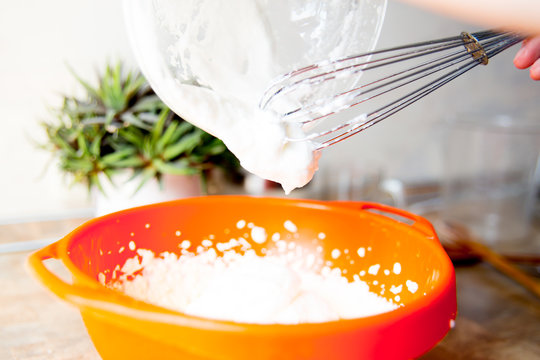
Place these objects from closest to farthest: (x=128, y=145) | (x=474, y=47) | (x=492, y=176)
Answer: (x=474, y=47) < (x=128, y=145) < (x=492, y=176)

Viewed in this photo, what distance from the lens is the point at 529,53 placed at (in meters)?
0.45

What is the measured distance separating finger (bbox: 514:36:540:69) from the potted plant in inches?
13.3

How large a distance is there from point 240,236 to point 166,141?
0.52 ft

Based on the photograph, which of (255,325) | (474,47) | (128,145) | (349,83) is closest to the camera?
(255,325)

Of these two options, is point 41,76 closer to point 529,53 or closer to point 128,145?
point 128,145

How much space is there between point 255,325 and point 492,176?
81cm

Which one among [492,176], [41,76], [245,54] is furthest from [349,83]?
[492,176]

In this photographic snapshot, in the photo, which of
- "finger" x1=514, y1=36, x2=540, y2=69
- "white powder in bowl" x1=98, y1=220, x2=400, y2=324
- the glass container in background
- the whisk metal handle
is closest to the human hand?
"finger" x1=514, y1=36, x2=540, y2=69

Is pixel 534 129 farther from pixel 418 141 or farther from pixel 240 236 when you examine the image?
pixel 240 236

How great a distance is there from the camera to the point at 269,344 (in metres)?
0.25

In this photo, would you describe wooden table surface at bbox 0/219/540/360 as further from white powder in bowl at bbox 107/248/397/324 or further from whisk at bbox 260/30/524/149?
whisk at bbox 260/30/524/149

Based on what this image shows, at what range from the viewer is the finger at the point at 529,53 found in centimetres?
45

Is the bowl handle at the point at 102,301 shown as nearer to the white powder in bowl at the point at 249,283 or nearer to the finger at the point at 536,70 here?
the white powder in bowl at the point at 249,283

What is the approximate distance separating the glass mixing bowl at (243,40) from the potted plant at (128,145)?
166 mm
